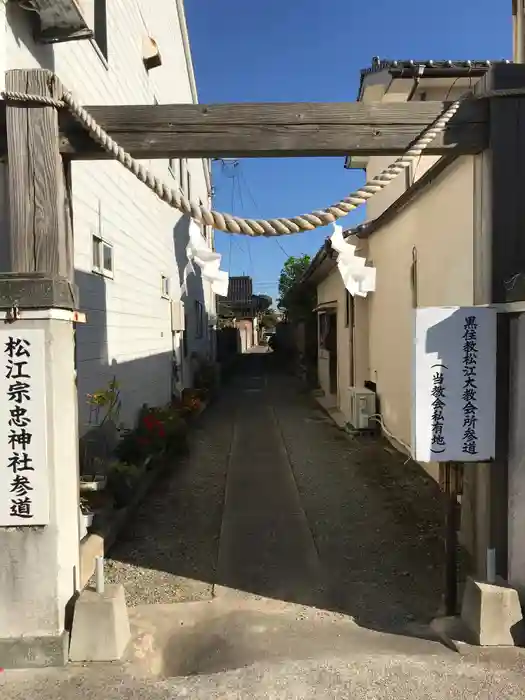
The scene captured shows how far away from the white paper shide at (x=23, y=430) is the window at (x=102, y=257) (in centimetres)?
345

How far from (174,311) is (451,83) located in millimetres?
8336

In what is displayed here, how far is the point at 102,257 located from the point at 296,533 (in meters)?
4.41

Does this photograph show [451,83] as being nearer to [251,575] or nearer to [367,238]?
[367,238]

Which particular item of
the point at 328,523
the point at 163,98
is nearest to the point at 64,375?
the point at 328,523

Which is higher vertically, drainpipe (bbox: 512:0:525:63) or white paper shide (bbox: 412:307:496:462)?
drainpipe (bbox: 512:0:525:63)

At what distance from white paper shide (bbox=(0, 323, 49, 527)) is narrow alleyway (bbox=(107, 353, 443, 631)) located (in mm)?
1571

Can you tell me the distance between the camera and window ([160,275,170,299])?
11.3 metres

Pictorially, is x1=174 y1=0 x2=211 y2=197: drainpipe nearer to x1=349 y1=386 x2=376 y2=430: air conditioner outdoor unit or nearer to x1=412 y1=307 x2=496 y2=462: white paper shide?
x1=349 y1=386 x2=376 y2=430: air conditioner outdoor unit

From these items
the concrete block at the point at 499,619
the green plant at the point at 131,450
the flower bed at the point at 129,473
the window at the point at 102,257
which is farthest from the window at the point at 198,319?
the concrete block at the point at 499,619

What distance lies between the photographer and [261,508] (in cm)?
654

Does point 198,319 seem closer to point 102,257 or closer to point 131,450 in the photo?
point 102,257

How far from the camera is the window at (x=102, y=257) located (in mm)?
6672

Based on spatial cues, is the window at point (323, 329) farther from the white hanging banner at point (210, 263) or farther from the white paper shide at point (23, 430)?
the white paper shide at point (23, 430)

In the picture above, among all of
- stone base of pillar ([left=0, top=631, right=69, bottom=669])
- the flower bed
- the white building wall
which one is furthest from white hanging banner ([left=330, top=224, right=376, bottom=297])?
stone base of pillar ([left=0, top=631, right=69, bottom=669])
